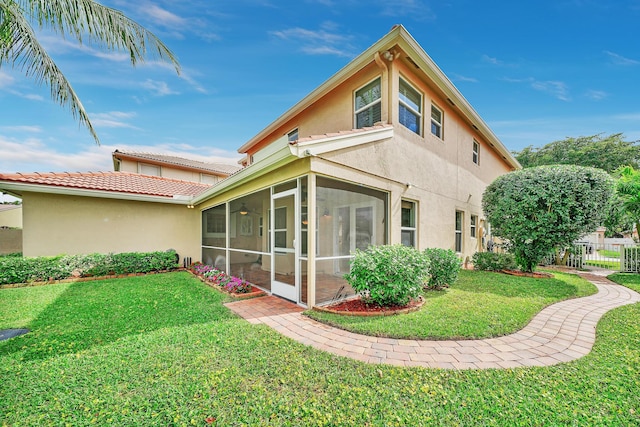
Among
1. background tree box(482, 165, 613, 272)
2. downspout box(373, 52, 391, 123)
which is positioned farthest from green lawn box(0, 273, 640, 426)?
downspout box(373, 52, 391, 123)

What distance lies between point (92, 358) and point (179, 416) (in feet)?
6.77

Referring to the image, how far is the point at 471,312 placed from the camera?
17.0 feet

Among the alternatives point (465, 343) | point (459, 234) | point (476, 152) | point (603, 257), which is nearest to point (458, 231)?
point (459, 234)

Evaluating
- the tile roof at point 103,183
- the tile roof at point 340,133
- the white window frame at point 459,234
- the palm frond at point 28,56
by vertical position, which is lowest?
the white window frame at point 459,234

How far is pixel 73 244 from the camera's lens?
32.1ft

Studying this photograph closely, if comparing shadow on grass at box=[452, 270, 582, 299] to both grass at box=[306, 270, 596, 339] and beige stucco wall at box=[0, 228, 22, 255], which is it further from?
beige stucco wall at box=[0, 228, 22, 255]

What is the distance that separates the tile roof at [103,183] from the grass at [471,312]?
9403 mm

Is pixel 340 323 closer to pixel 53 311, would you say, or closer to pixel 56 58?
pixel 53 311

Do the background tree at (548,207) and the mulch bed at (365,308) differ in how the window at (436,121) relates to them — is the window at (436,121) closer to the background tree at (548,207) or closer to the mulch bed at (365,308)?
the background tree at (548,207)

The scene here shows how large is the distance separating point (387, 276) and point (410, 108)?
18.7ft

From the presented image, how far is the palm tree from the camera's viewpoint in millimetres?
6133

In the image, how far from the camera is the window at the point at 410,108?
25.7ft

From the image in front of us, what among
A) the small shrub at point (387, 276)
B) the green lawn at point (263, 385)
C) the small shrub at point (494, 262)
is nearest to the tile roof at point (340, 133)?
the small shrub at point (387, 276)

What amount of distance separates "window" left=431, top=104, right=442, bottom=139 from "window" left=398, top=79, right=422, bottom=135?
3.73ft
